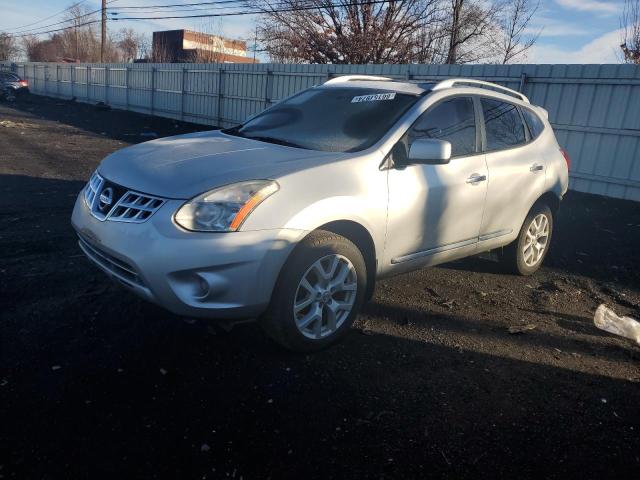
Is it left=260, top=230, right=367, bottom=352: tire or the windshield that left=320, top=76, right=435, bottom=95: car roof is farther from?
left=260, top=230, right=367, bottom=352: tire

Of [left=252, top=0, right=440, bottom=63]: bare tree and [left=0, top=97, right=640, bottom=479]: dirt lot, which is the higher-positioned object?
[left=252, top=0, right=440, bottom=63]: bare tree

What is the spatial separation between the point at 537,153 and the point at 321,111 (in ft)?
7.04

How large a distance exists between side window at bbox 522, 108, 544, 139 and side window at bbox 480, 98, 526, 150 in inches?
5.5

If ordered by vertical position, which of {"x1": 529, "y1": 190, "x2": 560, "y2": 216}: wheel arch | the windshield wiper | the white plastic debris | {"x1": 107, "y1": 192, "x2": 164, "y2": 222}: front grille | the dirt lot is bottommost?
the dirt lot

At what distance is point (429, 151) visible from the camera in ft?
11.4

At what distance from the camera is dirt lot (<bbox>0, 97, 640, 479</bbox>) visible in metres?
2.34

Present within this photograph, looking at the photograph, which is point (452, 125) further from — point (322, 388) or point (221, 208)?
point (322, 388)

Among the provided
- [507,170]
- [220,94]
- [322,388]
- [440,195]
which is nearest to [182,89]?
[220,94]

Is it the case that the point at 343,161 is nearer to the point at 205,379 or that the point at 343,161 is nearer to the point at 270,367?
the point at 270,367

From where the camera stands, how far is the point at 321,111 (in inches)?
165

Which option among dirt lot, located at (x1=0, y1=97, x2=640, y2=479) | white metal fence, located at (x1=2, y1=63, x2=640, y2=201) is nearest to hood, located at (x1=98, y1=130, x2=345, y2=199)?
dirt lot, located at (x1=0, y1=97, x2=640, y2=479)

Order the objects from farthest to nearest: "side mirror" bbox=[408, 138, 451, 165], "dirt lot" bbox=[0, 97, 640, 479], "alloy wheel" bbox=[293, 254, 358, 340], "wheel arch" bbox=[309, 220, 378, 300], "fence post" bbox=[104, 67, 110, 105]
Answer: "fence post" bbox=[104, 67, 110, 105] < "side mirror" bbox=[408, 138, 451, 165] < "wheel arch" bbox=[309, 220, 378, 300] < "alloy wheel" bbox=[293, 254, 358, 340] < "dirt lot" bbox=[0, 97, 640, 479]

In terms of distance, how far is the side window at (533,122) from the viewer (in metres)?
5.02

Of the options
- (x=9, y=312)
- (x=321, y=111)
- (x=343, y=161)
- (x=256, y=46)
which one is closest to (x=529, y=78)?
(x=321, y=111)
